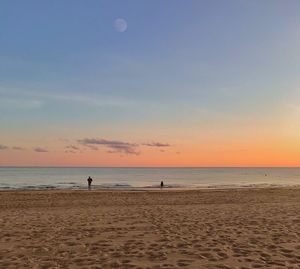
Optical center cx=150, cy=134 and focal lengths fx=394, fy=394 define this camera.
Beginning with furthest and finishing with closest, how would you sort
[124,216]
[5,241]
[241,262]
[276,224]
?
[124,216] → [276,224] → [5,241] → [241,262]

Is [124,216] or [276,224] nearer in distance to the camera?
[276,224]

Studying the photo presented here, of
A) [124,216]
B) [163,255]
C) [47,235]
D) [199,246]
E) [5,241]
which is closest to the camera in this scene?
[163,255]

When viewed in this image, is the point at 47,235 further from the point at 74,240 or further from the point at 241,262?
the point at 241,262

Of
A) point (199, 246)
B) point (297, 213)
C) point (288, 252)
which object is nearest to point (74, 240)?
point (199, 246)

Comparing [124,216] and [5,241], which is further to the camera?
[124,216]

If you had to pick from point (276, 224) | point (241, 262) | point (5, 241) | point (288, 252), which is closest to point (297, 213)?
point (276, 224)

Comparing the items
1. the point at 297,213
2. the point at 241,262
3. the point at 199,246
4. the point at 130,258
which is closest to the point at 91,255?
the point at 130,258

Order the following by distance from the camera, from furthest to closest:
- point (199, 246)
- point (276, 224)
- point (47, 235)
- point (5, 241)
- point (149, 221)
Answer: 1. point (149, 221)
2. point (276, 224)
3. point (47, 235)
4. point (5, 241)
5. point (199, 246)

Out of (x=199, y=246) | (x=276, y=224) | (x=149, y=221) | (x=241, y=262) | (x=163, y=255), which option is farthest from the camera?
(x=149, y=221)

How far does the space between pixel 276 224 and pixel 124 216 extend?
6.32m

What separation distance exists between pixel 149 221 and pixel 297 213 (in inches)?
269

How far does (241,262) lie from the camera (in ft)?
28.6

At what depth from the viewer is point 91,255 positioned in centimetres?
956

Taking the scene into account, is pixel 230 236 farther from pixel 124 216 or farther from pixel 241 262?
pixel 124 216
